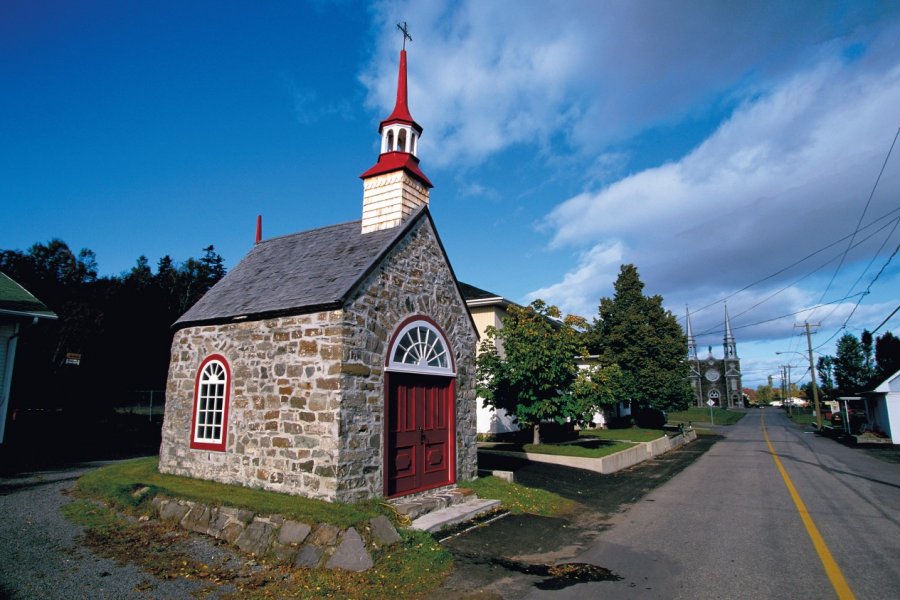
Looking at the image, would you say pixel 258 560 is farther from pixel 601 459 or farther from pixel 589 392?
pixel 589 392

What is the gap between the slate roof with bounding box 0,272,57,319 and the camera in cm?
1575

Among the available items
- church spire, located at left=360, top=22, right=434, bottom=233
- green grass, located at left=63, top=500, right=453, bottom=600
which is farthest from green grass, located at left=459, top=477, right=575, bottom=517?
church spire, located at left=360, top=22, right=434, bottom=233

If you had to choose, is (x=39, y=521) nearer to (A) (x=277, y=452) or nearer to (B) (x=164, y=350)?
(A) (x=277, y=452)

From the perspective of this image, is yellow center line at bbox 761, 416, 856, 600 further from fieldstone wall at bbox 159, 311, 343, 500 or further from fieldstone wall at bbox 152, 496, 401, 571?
fieldstone wall at bbox 159, 311, 343, 500

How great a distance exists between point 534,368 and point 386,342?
8.00 metres

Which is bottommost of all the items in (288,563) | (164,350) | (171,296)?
(288,563)

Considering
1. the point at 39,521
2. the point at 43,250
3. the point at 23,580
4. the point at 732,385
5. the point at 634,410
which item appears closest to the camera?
the point at 23,580

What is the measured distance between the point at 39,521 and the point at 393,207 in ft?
29.0

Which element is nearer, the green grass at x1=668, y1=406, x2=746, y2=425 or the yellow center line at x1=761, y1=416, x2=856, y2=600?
the yellow center line at x1=761, y1=416, x2=856, y2=600

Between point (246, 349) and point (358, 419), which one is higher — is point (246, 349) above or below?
above

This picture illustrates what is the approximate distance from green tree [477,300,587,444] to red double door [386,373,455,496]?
5882 mm

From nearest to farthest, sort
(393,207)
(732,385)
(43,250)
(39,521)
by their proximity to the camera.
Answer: (39,521) → (393,207) → (43,250) → (732,385)

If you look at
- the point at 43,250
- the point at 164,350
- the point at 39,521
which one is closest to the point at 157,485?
the point at 39,521

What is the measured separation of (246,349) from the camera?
10.5 metres
